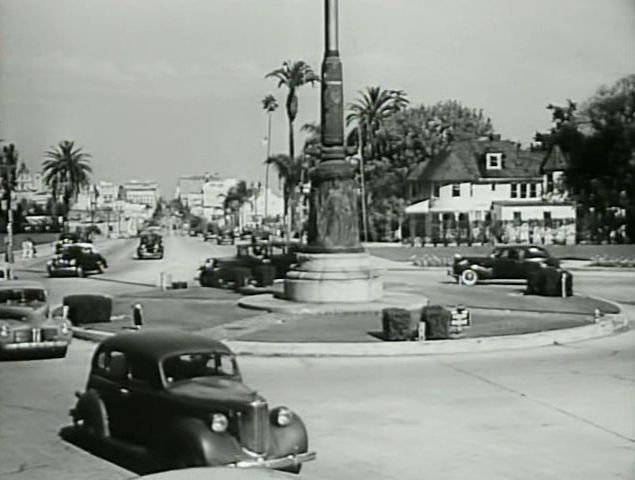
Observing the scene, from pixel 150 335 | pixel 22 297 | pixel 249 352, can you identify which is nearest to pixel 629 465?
pixel 249 352

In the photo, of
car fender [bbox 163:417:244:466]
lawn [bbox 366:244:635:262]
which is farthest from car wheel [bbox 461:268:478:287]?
car fender [bbox 163:417:244:466]

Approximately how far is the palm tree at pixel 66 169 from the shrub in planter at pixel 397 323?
3341mm

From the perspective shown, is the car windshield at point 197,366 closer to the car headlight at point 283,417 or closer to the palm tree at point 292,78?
the car headlight at point 283,417

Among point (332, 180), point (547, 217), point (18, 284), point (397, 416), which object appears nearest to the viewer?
point (18, 284)

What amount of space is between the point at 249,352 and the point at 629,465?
1.94 metres

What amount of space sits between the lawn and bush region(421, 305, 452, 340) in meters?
0.52

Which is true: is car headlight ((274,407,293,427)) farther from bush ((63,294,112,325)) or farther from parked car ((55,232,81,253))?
parked car ((55,232,81,253))

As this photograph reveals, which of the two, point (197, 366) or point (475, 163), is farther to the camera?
point (475, 163)

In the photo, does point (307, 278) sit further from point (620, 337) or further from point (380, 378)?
point (620, 337)

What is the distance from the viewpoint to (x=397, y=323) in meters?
7.56

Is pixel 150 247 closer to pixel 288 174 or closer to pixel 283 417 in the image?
pixel 288 174

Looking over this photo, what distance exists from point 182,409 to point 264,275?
77.4 inches

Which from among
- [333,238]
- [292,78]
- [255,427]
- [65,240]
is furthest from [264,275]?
[333,238]

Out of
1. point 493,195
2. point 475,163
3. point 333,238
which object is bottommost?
point 333,238
